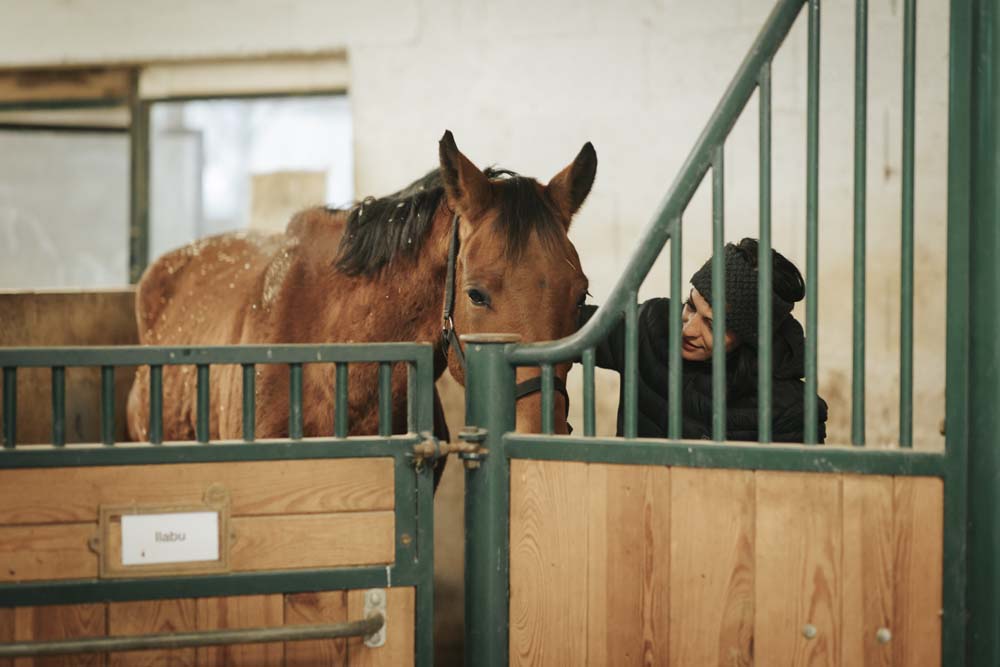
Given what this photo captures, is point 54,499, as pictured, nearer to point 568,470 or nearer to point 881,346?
point 568,470

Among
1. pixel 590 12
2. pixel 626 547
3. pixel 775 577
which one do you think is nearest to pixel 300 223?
pixel 590 12

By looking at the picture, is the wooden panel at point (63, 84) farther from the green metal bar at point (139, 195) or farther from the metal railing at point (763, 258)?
the metal railing at point (763, 258)

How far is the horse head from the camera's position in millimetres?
2018

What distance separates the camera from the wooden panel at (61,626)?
4.75 ft

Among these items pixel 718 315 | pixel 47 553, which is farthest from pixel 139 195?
pixel 718 315

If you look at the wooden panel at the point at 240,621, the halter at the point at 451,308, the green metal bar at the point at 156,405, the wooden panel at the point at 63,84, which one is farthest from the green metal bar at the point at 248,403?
the wooden panel at the point at 63,84

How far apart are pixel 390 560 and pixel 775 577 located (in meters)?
0.61

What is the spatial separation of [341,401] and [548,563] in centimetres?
43

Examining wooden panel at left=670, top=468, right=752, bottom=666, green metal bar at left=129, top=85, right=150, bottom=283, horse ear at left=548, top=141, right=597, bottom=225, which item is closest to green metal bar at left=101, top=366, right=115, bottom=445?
wooden panel at left=670, top=468, right=752, bottom=666

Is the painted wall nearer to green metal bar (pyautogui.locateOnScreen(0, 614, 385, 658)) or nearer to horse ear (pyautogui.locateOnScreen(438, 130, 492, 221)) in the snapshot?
horse ear (pyautogui.locateOnScreen(438, 130, 492, 221))

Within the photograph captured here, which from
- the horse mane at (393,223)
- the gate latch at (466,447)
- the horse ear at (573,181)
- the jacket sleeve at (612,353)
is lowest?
the gate latch at (466,447)

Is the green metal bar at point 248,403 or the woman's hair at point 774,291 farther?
the woman's hair at point 774,291

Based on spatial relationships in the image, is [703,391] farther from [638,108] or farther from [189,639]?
[638,108]

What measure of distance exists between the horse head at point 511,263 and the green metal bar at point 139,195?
89.9 inches
